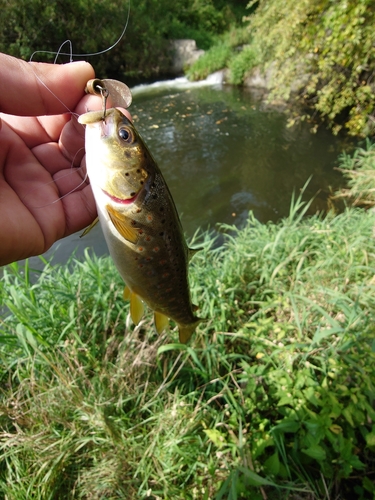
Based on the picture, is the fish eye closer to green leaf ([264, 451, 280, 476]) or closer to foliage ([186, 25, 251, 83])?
green leaf ([264, 451, 280, 476])

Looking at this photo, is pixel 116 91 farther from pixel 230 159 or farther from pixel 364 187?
pixel 230 159

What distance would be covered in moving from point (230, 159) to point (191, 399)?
818 centimetres

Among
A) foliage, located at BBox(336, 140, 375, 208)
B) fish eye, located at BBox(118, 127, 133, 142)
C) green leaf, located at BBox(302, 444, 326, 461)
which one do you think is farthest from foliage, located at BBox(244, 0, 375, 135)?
green leaf, located at BBox(302, 444, 326, 461)

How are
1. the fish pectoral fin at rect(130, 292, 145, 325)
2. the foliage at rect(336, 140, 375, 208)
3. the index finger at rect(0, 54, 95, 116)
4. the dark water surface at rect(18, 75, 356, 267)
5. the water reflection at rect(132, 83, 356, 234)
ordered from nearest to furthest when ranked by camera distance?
the index finger at rect(0, 54, 95, 116), the fish pectoral fin at rect(130, 292, 145, 325), the foliage at rect(336, 140, 375, 208), the dark water surface at rect(18, 75, 356, 267), the water reflection at rect(132, 83, 356, 234)

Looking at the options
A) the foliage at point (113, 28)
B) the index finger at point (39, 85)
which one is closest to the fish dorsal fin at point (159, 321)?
the index finger at point (39, 85)

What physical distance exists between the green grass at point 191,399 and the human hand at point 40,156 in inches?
39.2

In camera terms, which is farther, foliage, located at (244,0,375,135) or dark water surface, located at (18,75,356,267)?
dark water surface, located at (18,75,356,267)

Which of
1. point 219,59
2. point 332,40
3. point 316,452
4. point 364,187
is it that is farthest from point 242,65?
point 316,452

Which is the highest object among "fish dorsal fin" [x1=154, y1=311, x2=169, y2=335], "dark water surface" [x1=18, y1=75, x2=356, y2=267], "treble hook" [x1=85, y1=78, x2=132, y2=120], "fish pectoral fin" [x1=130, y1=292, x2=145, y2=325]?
"treble hook" [x1=85, y1=78, x2=132, y2=120]

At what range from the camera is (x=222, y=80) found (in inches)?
703

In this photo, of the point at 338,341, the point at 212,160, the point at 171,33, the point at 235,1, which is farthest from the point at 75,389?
the point at 235,1

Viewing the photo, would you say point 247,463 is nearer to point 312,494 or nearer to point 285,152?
point 312,494

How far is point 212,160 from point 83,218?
8.14 metres

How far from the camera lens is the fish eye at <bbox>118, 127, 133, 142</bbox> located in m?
1.41
